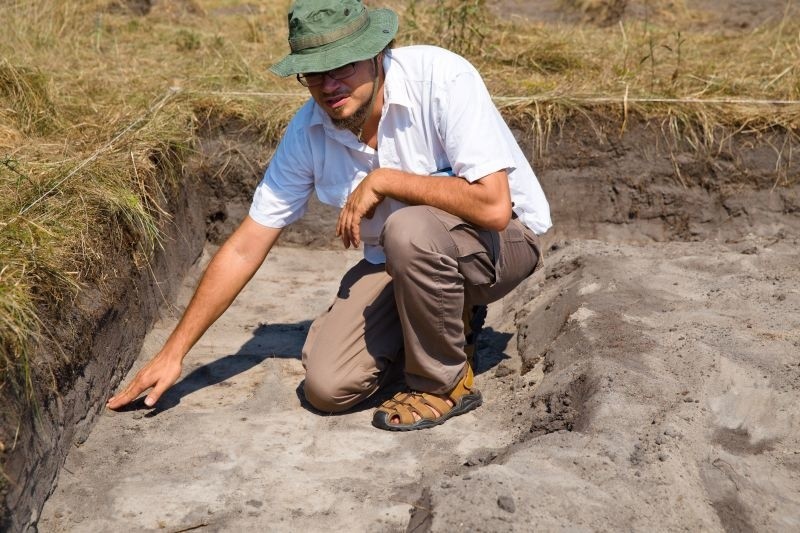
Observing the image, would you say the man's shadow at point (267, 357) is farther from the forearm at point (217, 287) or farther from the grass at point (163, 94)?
the grass at point (163, 94)

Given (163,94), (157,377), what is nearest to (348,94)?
(157,377)

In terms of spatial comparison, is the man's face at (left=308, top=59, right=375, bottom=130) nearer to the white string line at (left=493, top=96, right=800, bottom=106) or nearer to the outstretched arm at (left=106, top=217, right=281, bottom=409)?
the outstretched arm at (left=106, top=217, right=281, bottom=409)

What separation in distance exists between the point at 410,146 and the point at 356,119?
0.66 ft

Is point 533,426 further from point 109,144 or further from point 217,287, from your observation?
point 109,144

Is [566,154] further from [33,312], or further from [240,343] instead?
[33,312]

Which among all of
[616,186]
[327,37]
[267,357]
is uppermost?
[327,37]

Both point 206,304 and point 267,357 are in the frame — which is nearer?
point 206,304

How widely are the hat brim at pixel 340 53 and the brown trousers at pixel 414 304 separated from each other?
50 cm

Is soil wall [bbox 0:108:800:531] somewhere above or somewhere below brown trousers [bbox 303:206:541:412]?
below

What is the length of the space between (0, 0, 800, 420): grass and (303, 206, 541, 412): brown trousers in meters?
0.84

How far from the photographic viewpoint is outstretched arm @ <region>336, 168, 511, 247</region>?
2904mm

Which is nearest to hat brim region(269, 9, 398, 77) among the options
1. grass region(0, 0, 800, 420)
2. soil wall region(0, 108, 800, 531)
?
grass region(0, 0, 800, 420)

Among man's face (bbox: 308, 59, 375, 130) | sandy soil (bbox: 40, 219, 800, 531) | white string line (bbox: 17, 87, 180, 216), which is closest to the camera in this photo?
sandy soil (bbox: 40, 219, 800, 531)

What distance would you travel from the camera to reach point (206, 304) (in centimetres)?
308
